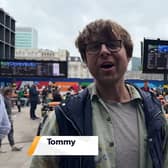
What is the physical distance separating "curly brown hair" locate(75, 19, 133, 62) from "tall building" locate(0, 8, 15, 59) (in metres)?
70.3

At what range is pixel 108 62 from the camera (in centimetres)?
206

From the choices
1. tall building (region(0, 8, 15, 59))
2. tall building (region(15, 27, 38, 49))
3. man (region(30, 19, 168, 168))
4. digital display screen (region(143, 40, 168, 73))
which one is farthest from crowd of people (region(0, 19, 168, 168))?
tall building (region(15, 27, 38, 49))

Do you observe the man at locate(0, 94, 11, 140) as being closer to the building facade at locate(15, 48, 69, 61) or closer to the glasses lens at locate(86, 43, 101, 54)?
the glasses lens at locate(86, 43, 101, 54)

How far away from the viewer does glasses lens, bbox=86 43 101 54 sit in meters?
2.10

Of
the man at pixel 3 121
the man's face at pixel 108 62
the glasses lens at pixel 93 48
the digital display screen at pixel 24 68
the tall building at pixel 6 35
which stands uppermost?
the tall building at pixel 6 35

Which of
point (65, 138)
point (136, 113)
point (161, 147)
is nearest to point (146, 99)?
point (136, 113)

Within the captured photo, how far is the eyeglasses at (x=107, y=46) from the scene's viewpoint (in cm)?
209

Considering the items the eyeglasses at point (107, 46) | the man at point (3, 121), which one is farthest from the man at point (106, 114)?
the man at point (3, 121)

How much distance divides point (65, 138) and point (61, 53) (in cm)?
13760

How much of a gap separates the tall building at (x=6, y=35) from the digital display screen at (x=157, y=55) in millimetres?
53462

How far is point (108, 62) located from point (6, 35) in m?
75.7

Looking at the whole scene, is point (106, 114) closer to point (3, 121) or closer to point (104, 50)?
point (104, 50)

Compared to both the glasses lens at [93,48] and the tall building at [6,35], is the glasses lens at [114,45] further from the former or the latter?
the tall building at [6,35]

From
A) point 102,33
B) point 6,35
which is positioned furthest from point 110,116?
point 6,35
